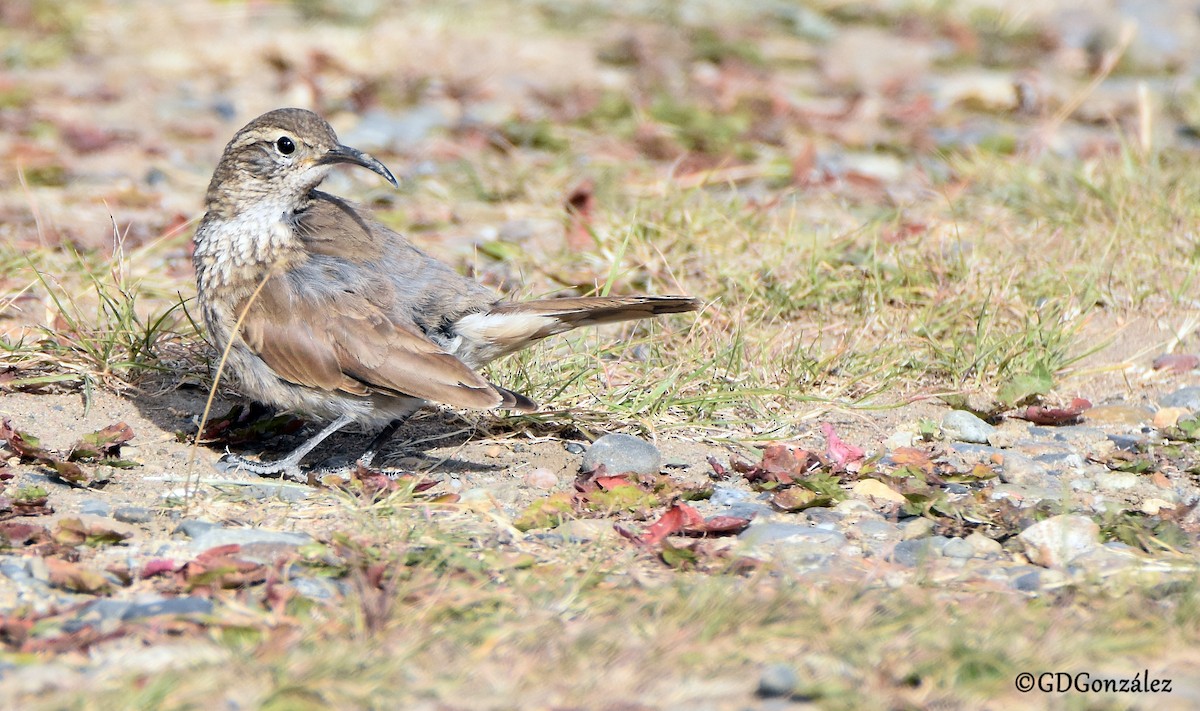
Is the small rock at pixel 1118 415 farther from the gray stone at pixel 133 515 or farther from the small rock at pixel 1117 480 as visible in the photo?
the gray stone at pixel 133 515

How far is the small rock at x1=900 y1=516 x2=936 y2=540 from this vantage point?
429 cm

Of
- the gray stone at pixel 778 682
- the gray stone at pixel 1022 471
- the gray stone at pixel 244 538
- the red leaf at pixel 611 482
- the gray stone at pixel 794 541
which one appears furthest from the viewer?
the gray stone at pixel 1022 471

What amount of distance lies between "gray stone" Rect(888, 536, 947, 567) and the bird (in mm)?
1220

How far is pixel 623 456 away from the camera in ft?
15.7

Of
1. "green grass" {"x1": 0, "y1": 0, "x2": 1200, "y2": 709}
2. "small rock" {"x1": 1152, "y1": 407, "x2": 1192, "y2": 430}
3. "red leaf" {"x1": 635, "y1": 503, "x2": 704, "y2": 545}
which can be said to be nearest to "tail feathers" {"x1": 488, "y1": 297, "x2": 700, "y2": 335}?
"green grass" {"x1": 0, "y1": 0, "x2": 1200, "y2": 709}

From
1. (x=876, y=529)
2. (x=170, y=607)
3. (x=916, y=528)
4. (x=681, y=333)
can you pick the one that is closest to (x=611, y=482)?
(x=876, y=529)

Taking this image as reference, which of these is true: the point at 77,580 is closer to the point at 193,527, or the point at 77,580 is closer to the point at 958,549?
the point at 193,527

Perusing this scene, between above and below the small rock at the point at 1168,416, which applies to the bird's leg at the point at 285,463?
above

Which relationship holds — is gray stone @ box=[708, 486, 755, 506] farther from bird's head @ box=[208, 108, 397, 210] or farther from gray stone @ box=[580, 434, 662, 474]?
bird's head @ box=[208, 108, 397, 210]

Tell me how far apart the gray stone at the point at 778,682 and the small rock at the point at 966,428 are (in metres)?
2.45

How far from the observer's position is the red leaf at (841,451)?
16.0 ft

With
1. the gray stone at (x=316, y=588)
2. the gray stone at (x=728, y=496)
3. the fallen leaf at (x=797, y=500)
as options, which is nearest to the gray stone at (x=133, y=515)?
the gray stone at (x=316, y=588)

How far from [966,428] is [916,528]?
3.51 feet

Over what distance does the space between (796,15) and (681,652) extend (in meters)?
11.6
